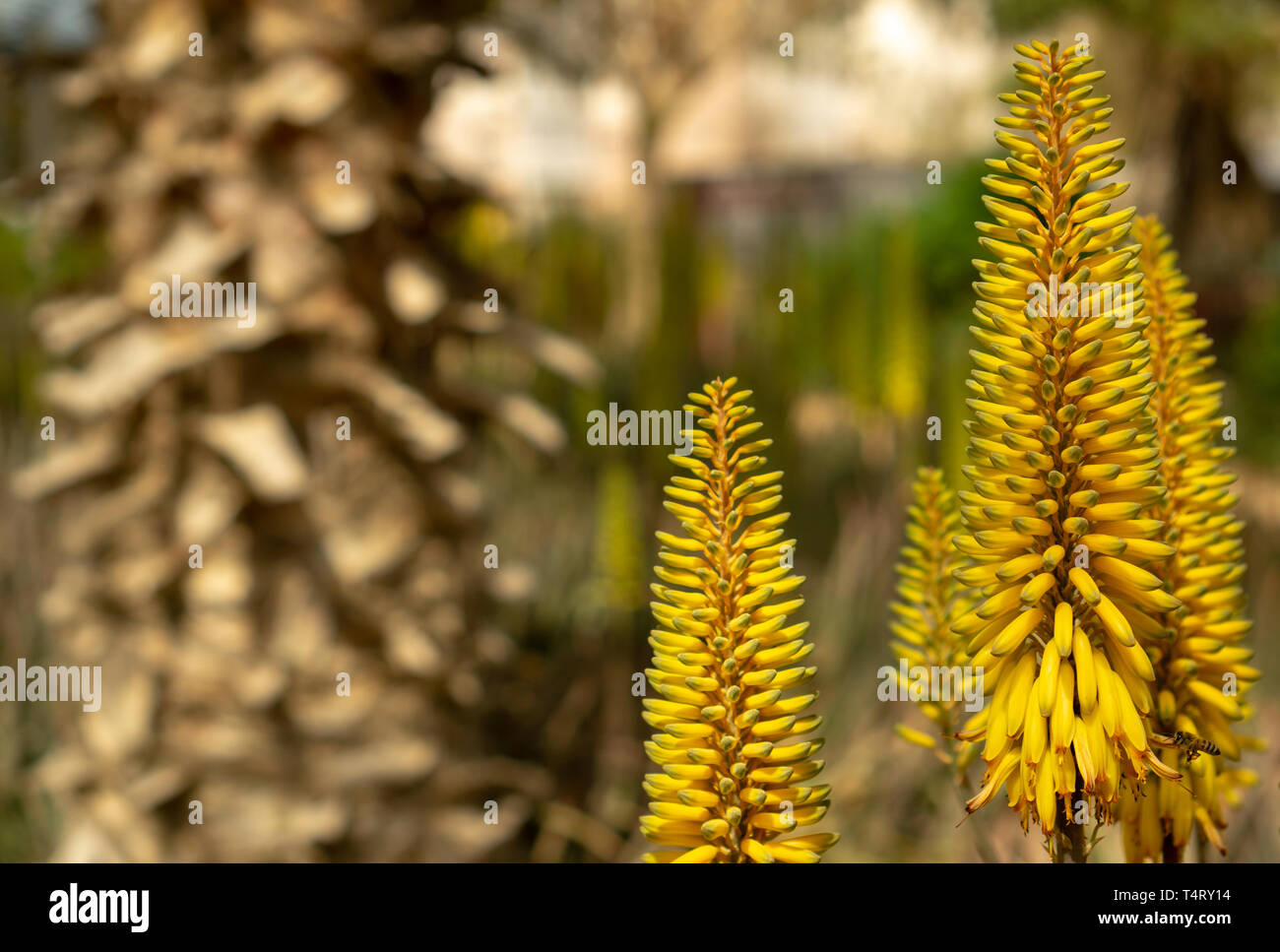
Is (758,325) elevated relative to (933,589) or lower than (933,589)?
elevated

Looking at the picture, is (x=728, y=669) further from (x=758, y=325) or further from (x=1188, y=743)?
(x=758, y=325)

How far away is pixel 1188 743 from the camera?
189 mm

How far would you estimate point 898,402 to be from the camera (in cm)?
107

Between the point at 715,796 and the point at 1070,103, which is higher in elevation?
the point at 1070,103

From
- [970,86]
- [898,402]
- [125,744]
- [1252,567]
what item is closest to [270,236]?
[125,744]

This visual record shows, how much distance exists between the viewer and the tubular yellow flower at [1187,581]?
198 millimetres

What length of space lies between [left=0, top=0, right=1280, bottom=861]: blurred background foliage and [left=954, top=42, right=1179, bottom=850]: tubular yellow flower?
0.11 feet

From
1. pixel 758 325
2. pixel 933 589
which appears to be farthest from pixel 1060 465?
pixel 758 325

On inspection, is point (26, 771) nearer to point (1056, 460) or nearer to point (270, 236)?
point (270, 236)

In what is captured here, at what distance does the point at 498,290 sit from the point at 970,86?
210 cm

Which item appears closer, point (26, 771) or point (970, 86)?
point (26, 771)

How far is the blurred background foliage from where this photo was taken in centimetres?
99

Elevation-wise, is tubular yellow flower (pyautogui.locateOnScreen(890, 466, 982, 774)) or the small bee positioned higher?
tubular yellow flower (pyautogui.locateOnScreen(890, 466, 982, 774))

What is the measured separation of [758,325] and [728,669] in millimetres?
1092
